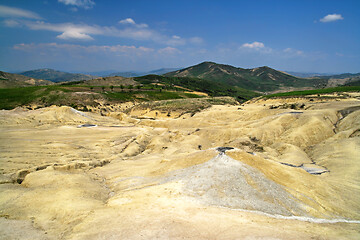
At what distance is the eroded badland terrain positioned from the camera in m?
13.9

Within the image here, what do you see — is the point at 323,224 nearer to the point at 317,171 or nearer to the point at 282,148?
the point at 317,171

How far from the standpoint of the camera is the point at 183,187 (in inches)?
785

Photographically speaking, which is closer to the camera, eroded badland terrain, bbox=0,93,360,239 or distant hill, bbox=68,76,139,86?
eroded badland terrain, bbox=0,93,360,239

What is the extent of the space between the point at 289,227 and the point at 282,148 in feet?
85.9

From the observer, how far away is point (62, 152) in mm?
32438

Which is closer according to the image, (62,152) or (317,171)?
(317,171)

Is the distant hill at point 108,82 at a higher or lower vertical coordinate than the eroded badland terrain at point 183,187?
higher

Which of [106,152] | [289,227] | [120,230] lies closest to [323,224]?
[289,227]

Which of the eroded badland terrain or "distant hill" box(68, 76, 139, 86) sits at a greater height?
"distant hill" box(68, 76, 139, 86)

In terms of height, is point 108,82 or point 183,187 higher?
point 108,82

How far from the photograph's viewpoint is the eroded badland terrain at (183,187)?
13906 mm

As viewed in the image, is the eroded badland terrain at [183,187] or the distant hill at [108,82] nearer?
the eroded badland terrain at [183,187]

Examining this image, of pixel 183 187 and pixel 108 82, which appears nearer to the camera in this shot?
pixel 183 187

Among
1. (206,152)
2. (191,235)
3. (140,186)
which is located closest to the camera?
(191,235)
